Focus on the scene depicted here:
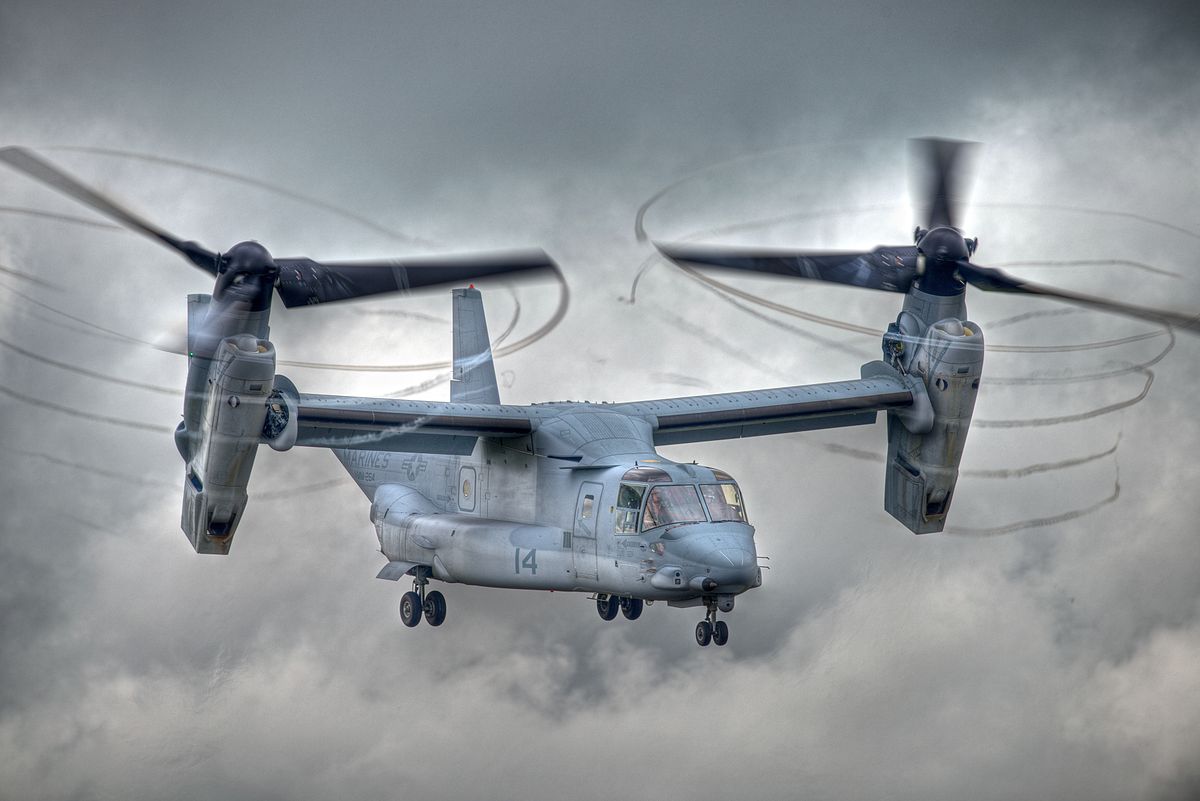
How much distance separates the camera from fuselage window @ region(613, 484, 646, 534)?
23.9m

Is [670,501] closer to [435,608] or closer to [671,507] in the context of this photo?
[671,507]

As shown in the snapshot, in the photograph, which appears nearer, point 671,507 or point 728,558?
point 728,558

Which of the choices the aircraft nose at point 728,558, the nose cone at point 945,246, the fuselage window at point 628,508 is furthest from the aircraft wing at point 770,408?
the aircraft nose at point 728,558

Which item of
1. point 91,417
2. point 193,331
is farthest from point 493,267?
point 91,417

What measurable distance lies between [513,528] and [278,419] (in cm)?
479

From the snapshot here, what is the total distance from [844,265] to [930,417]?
349 centimetres

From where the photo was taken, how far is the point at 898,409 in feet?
94.9

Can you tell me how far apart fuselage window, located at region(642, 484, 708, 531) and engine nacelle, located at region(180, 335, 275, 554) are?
6441mm

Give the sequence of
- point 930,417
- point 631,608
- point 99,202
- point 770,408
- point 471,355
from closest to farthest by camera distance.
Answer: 1. point 99,202
2. point 930,417
3. point 770,408
4. point 631,608
5. point 471,355

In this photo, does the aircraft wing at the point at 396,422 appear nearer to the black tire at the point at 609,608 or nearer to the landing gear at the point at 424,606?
the landing gear at the point at 424,606

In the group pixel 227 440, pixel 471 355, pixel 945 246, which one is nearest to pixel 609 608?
pixel 471 355

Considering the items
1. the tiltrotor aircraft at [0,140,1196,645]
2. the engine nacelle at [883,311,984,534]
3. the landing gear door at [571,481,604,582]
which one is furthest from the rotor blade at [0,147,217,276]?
the engine nacelle at [883,311,984,534]

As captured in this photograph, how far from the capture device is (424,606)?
29.5m

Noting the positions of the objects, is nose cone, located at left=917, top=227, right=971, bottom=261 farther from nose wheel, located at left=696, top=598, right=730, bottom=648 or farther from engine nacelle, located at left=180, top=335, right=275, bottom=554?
engine nacelle, located at left=180, top=335, right=275, bottom=554
